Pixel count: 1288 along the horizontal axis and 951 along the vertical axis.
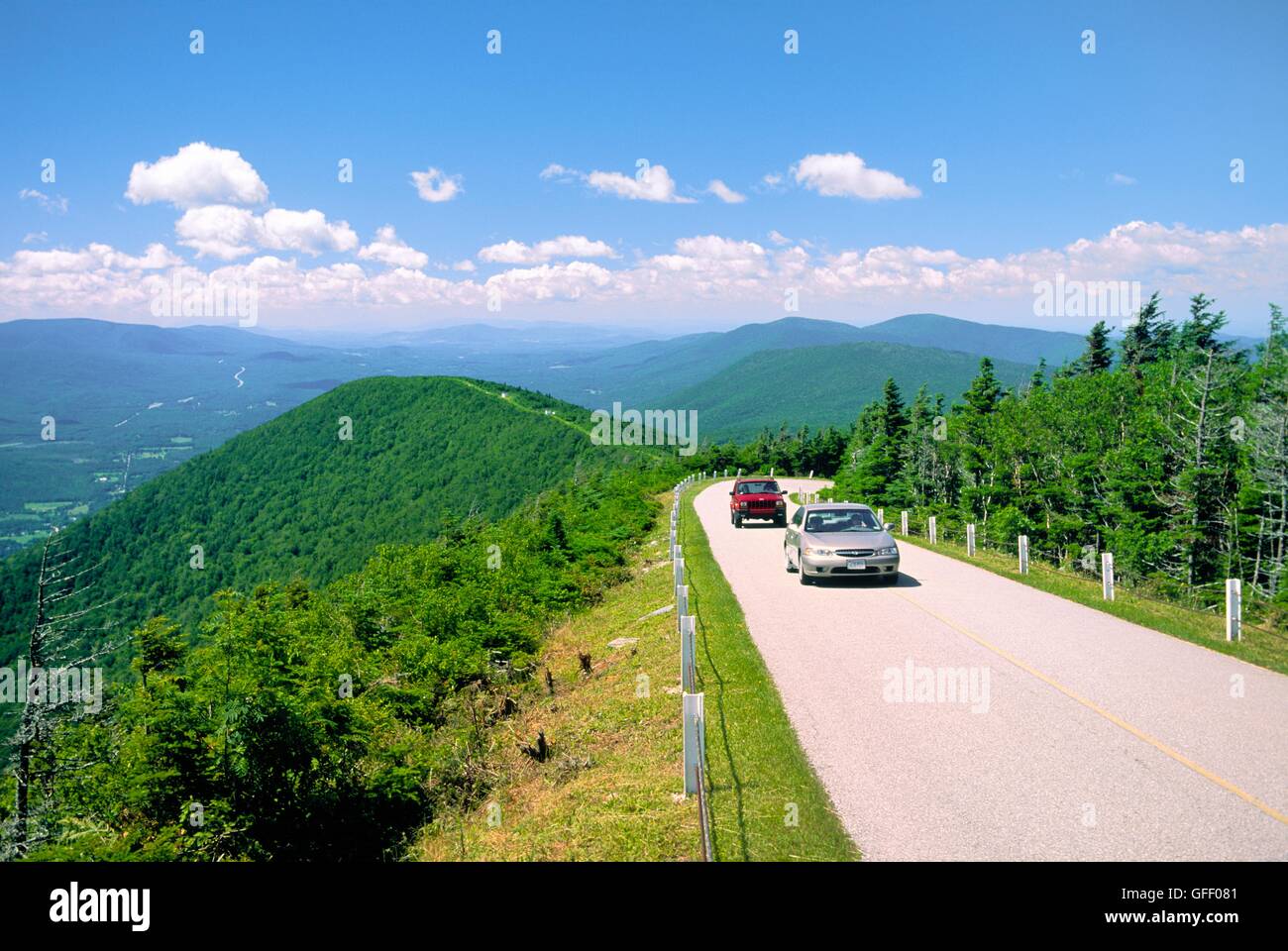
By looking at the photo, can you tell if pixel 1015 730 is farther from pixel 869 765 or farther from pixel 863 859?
pixel 863 859

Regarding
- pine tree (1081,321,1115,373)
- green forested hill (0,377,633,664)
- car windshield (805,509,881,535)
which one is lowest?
green forested hill (0,377,633,664)

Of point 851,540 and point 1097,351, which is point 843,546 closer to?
point 851,540

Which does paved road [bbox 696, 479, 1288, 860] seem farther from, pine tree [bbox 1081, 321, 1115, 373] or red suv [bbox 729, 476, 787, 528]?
pine tree [bbox 1081, 321, 1115, 373]

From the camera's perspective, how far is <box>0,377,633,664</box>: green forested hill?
84750 mm

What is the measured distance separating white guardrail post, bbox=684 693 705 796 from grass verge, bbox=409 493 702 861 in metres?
0.17

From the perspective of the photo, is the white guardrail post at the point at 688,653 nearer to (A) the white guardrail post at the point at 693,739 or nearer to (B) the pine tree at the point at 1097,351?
(A) the white guardrail post at the point at 693,739

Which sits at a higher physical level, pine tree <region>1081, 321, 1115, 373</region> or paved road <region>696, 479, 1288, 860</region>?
pine tree <region>1081, 321, 1115, 373</region>

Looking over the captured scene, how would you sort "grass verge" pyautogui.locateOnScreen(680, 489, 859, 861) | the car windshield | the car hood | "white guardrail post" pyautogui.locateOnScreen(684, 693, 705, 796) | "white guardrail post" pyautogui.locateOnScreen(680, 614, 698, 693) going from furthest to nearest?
the car windshield → the car hood → "white guardrail post" pyautogui.locateOnScreen(680, 614, 698, 693) → "white guardrail post" pyautogui.locateOnScreen(684, 693, 705, 796) → "grass verge" pyautogui.locateOnScreen(680, 489, 859, 861)

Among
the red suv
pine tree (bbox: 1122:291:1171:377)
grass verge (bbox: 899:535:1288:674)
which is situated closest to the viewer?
grass verge (bbox: 899:535:1288:674)

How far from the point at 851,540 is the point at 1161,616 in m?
5.66

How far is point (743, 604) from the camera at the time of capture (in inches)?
591

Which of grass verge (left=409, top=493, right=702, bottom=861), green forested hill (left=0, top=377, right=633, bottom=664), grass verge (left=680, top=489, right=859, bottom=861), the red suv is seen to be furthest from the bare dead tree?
green forested hill (left=0, top=377, right=633, bottom=664)
